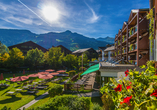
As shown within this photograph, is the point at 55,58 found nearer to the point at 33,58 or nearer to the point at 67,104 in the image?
the point at 33,58

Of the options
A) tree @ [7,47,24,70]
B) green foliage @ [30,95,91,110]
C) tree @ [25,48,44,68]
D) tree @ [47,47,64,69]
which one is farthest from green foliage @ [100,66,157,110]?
tree @ [7,47,24,70]

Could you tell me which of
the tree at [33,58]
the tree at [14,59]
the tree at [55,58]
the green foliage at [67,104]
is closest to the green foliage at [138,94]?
the green foliage at [67,104]

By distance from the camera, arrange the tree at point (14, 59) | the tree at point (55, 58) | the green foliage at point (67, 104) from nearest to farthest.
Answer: the green foliage at point (67, 104), the tree at point (14, 59), the tree at point (55, 58)

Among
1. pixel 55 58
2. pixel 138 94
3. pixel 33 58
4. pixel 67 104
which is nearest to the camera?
pixel 138 94

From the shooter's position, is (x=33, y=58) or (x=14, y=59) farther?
(x=33, y=58)

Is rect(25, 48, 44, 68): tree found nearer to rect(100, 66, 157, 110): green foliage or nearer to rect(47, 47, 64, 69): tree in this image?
rect(47, 47, 64, 69): tree

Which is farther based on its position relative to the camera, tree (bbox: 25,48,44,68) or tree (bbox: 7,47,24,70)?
tree (bbox: 25,48,44,68)

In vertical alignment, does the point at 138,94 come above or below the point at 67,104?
above

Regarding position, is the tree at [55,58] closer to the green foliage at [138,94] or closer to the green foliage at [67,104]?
the green foliage at [67,104]

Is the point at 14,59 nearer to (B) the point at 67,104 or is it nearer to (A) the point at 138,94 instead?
(B) the point at 67,104

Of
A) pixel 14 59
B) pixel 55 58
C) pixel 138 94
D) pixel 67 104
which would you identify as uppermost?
pixel 55 58

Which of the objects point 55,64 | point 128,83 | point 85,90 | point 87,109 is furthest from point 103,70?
point 55,64

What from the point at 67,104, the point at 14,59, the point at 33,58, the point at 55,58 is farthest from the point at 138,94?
the point at 14,59

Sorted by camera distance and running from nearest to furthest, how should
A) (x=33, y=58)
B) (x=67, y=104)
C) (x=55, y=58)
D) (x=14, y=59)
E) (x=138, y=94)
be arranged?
(x=138, y=94) < (x=67, y=104) < (x=14, y=59) < (x=55, y=58) < (x=33, y=58)
